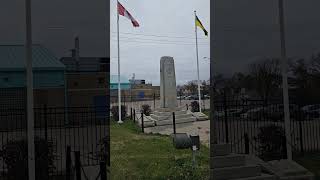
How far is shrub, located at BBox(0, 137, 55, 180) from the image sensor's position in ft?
13.6

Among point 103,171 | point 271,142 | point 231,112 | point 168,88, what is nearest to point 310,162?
point 271,142

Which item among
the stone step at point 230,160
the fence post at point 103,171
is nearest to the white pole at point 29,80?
the fence post at point 103,171

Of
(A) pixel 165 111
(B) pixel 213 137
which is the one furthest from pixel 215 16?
(A) pixel 165 111

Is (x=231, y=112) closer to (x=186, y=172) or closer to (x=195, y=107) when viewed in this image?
(x=186, y=172)

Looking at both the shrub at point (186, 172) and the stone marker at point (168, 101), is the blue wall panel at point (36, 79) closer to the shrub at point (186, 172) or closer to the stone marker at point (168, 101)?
the shrub at point (186, 172)

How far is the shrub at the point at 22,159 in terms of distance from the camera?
163 inches

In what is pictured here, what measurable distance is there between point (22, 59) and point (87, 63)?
0.69 meters

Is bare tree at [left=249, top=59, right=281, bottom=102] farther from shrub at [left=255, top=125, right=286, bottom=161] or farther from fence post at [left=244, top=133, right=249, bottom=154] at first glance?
fence post at [left=244, top=133, right=249, bottom=154]

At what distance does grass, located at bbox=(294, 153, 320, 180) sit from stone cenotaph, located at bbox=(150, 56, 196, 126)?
8.06m

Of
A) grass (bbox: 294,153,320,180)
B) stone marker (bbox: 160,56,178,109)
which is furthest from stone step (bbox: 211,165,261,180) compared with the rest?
stone marker (bbox: 160,56,178,109)

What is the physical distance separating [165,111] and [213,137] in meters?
9.56

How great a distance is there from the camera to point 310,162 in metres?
5.12

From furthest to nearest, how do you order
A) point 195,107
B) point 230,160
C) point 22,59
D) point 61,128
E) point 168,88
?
point 195,107 < point 168,88 < point 230,160 < point 61,128 < point 22,59

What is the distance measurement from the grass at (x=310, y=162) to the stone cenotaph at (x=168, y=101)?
806cm
